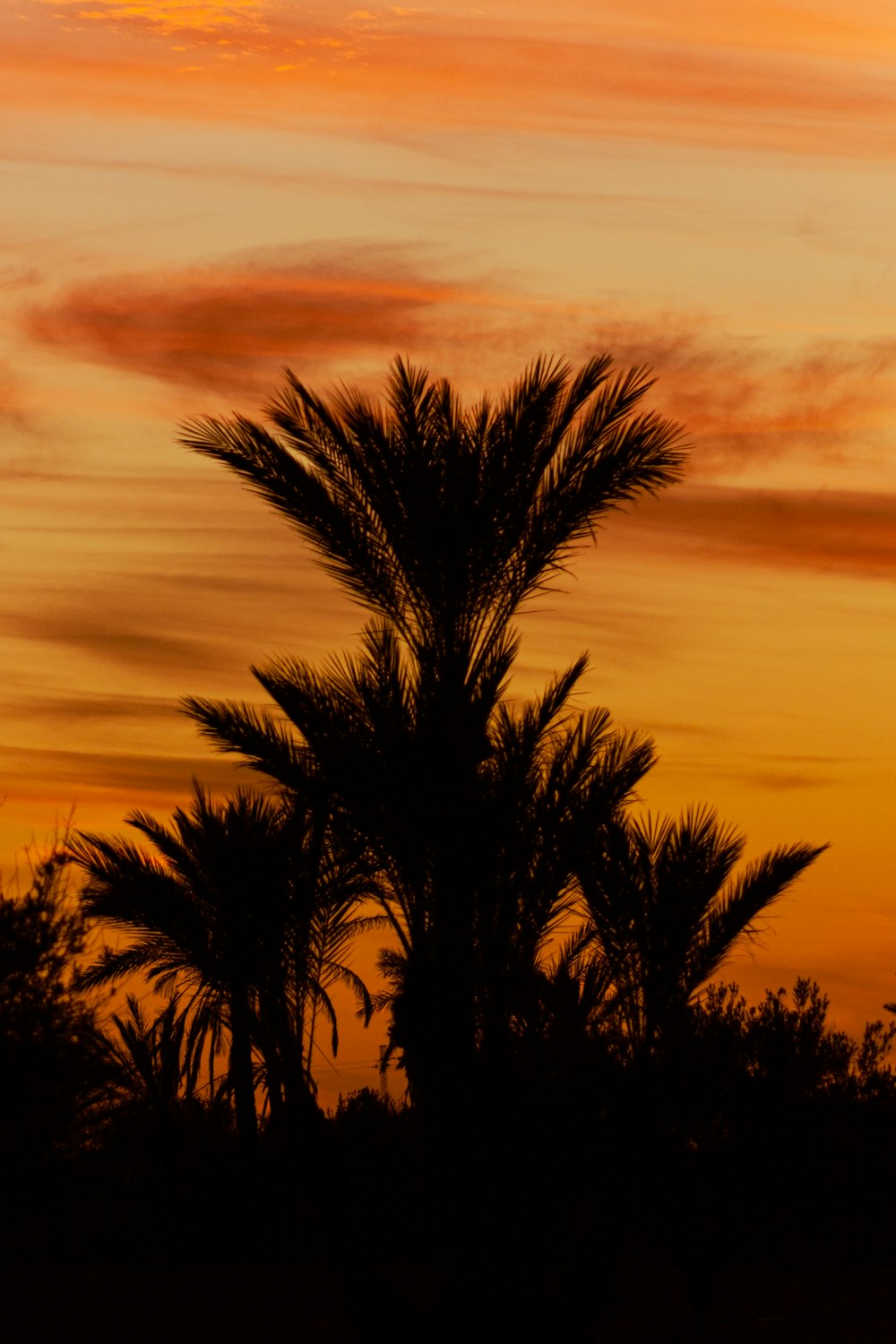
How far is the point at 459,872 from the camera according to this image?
1188 centimetres

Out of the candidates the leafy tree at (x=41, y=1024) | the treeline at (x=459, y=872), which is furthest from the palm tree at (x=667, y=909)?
the leafy tree at (x=41, y=1024)

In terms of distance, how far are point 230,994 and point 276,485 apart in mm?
4284

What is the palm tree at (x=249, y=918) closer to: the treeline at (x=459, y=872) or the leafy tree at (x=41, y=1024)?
the treeline at (x=459, y=872)

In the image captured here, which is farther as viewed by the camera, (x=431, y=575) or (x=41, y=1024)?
(x=41, y=1024)

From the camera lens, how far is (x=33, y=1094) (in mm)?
17938

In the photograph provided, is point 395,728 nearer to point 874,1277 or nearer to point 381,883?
point 381,883

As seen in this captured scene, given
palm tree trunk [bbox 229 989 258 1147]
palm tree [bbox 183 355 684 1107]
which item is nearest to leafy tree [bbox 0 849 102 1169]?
palm tree trunk [bbox 229 989 258 1147]

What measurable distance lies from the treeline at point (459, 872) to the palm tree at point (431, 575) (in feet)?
0.06

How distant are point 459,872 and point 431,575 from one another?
2350 millimetres

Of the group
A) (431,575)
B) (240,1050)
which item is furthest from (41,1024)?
(431,575)

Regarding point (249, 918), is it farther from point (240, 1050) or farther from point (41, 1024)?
point (41, 1024)

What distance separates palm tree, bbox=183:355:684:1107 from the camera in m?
11.8

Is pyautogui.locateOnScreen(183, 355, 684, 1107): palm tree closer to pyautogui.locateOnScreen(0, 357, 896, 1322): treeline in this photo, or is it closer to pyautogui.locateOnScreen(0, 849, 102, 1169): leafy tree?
pyautogui.locateOnScreen(0, 357, 896, 1322): treeline

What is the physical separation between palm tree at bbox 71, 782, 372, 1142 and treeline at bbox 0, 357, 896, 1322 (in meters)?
0.02
